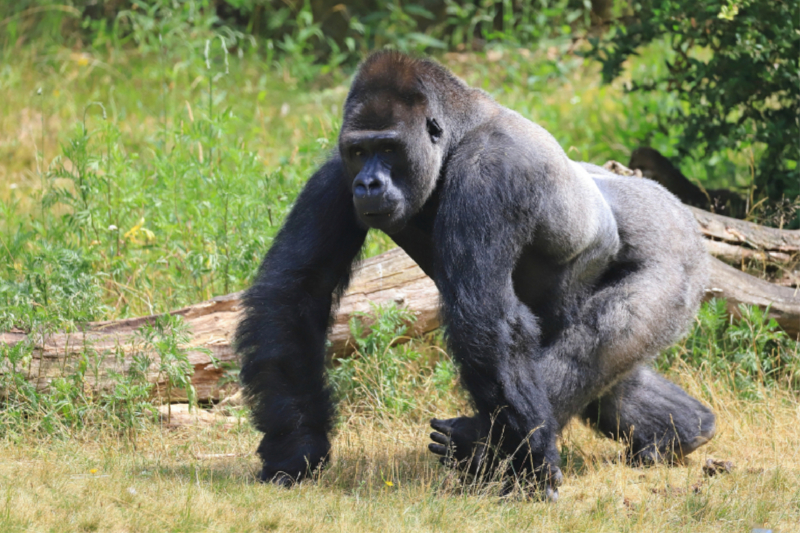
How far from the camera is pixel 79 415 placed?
4426mm

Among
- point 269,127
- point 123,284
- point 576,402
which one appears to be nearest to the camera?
point 576,402

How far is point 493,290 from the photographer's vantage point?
3635mm

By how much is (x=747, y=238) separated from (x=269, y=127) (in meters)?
5.39

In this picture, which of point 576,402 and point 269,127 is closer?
point 576,402

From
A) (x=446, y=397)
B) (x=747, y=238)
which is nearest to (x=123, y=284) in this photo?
(x=446, y=397)

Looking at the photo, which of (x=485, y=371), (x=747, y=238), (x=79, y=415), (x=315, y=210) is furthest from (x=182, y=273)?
(x=747, y=238)

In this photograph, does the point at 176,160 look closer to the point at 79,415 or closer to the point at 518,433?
the point at 79,415

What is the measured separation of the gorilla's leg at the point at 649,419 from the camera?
4.49m

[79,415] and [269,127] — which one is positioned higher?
[269,127]

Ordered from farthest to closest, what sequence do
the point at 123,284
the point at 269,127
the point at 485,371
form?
the point at 269,127
the point at 123,284
the point at 485,371

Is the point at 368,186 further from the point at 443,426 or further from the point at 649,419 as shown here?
the point at 649,419

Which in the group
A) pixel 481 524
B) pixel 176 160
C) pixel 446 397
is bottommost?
pixel 446 397

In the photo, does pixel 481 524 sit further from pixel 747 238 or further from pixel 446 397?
pixel 747 238

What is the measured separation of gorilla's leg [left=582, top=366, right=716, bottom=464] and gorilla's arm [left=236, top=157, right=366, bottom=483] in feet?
4.99
